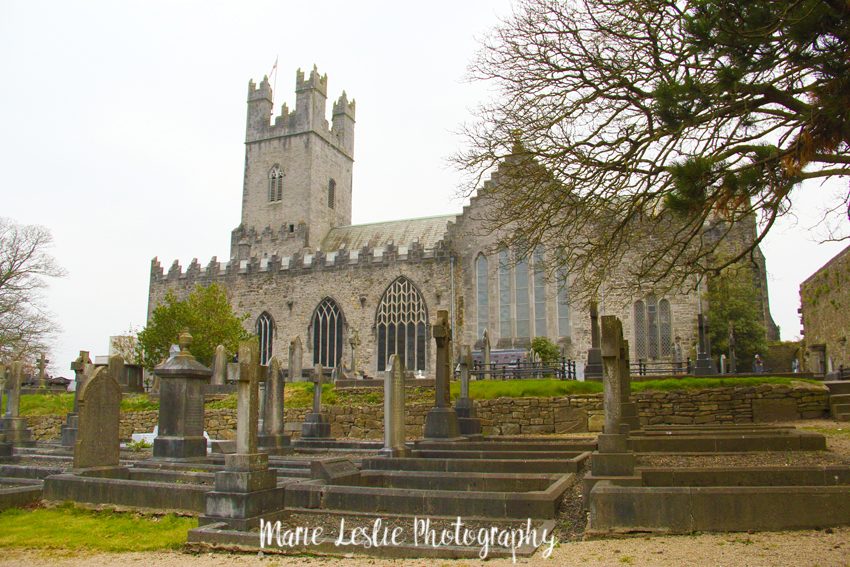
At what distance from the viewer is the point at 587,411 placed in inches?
770

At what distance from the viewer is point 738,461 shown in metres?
10.0

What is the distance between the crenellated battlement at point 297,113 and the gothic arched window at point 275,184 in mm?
2404

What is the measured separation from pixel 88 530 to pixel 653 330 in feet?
85.7

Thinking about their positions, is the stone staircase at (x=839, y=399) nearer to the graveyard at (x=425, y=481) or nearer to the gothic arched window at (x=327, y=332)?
the graveyard at (x=425, y=481)

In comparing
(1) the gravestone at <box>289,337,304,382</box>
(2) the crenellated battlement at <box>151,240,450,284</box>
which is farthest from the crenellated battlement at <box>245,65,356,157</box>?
(1) the gravestone at <box>289,337,304,382</box>

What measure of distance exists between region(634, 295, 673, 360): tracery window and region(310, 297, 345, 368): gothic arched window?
14579mm

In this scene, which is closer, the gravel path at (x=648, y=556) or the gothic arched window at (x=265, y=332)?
the gravel path at (x=648, y=556)

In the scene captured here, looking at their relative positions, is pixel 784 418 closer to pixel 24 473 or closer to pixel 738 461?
pixel 738 461

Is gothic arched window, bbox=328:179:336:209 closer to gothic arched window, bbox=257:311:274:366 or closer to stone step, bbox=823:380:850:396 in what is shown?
gothic arched window, bbox=257:311:274:366

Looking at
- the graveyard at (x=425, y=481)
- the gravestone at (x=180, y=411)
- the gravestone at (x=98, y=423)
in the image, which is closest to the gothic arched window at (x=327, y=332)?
the graveyard at (x=425, y=481)

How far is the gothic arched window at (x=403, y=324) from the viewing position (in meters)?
35.0

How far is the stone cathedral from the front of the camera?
31719mm

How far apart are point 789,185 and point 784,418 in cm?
1092

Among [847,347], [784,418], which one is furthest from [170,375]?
[847,347]
